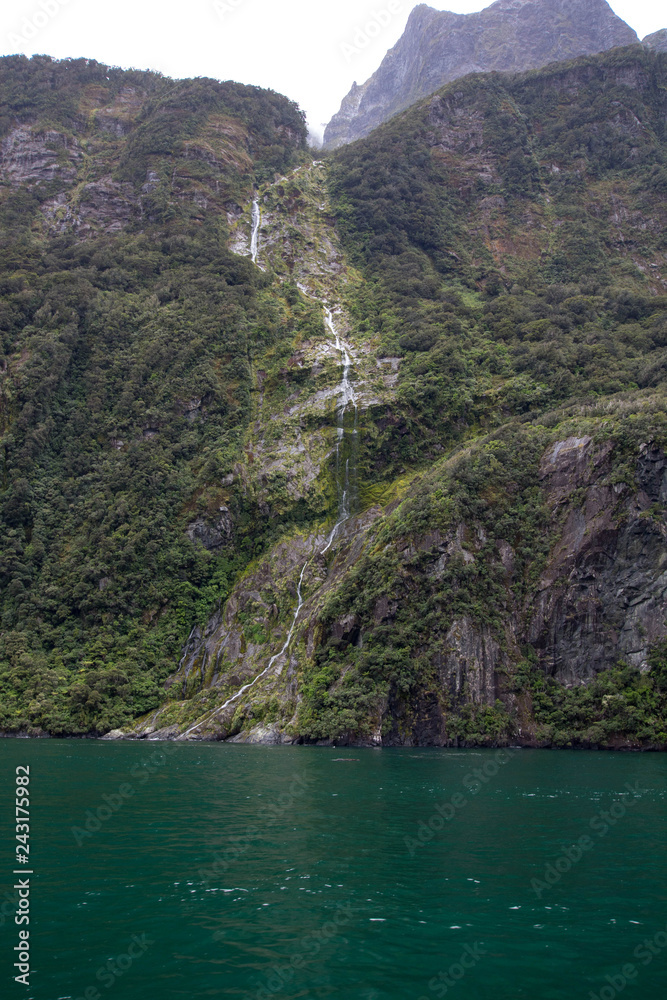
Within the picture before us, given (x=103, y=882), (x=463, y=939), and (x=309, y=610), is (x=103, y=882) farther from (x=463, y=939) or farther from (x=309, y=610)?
(x=309, y=610)

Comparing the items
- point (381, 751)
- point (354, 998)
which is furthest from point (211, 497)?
point (354, 998)

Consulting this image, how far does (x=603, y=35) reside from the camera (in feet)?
597

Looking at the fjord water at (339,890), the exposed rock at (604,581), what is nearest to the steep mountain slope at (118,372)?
the exposed rock at (604,581)

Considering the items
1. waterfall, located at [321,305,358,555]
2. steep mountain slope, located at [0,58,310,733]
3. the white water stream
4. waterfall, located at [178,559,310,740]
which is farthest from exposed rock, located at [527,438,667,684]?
steep mountain slope, located at [0,58,310,733]

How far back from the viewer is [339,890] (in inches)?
484

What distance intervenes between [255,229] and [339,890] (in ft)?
331

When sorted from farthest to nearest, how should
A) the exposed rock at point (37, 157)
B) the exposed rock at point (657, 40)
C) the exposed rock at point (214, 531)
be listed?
the exposed rock at point (657, 40)
the exposed rock at point (37, 157)
the exposed rock at point (214, 531)

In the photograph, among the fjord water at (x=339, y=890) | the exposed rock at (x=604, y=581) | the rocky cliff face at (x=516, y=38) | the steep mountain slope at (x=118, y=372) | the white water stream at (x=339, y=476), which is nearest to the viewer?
the fjord water at (x=339, y=890)

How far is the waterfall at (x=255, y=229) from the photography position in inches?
3772

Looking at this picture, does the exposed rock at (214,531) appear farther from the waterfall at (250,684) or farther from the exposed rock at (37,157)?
the exposed rock at (37,157)

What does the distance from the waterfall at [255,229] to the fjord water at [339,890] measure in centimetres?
8520

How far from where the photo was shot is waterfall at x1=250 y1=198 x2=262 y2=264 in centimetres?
9581

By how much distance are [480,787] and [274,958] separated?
1688 cm

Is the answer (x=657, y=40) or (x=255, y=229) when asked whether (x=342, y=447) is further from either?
(x=657, y=40)
